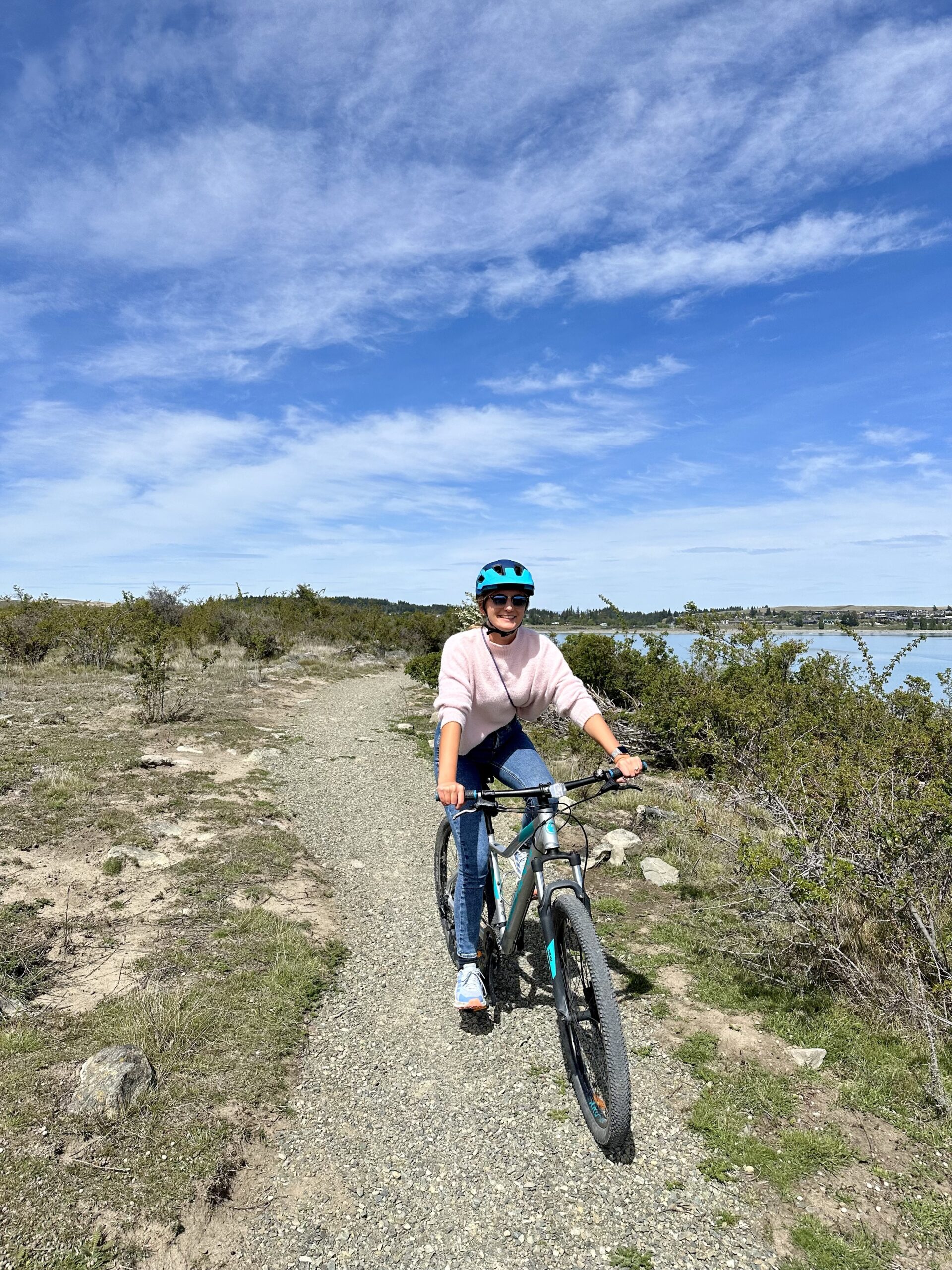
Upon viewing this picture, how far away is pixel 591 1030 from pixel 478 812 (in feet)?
4.51

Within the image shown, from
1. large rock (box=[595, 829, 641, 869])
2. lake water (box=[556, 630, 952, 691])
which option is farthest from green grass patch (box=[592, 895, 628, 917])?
lake water (box=[556, 630, 952, 691])

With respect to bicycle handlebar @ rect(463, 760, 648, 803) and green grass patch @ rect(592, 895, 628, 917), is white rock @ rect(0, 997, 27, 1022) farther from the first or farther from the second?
green grass patch @ rect(592, 895, 628, 917)

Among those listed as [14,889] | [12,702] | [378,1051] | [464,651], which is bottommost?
[378,1051]

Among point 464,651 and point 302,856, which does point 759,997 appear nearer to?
point 464,651

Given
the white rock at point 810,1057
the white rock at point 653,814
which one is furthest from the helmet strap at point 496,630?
the white rock at point 653,814

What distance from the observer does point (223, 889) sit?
6285 mm

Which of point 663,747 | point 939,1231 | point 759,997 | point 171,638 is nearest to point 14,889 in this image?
point 759,997

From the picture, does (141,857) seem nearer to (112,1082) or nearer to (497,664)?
(112,1082)

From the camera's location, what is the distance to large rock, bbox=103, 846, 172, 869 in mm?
6665

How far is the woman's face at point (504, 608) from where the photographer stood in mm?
4160

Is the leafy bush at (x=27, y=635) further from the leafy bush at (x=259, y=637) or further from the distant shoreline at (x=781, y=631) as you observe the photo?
the distant shoreline at (x=781, y=631)

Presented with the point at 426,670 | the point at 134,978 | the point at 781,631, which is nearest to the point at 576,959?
the point at 134,978

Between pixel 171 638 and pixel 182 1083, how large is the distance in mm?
24401

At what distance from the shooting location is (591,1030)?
350cm
